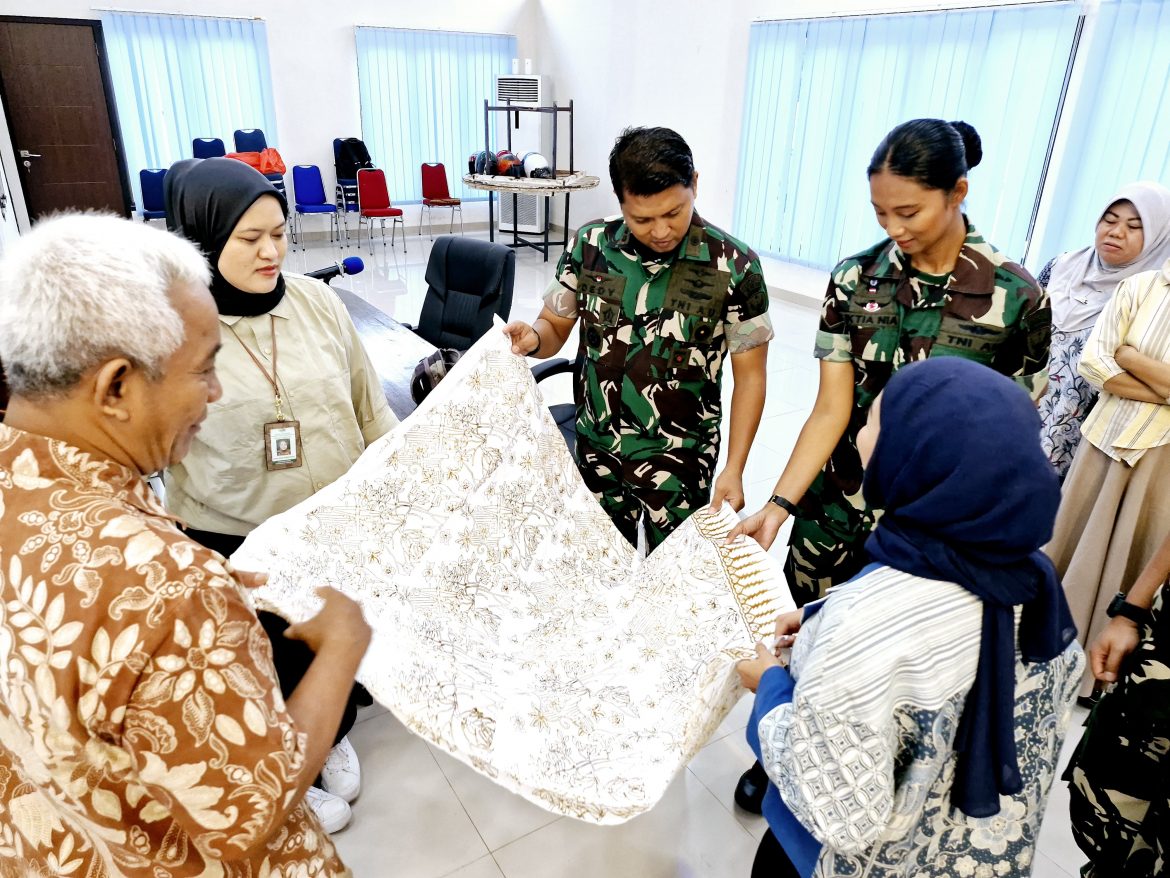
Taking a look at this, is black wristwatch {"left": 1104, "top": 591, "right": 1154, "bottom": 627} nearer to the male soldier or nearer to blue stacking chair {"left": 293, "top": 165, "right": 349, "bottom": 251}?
the male soldier

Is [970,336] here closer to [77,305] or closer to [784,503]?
[784,503]

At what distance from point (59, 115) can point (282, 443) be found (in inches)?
332

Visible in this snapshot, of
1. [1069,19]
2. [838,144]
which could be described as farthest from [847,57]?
[1069,19]

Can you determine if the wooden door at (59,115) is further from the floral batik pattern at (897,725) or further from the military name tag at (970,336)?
the floral batik pattern at (897,725)

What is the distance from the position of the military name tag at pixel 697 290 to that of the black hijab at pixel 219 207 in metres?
0.90

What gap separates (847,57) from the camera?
19.6ft

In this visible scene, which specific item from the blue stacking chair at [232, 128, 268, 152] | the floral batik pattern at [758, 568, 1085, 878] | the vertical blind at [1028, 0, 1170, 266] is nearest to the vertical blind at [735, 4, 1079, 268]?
the vertical blind at [1028, 0, 1170, 266]

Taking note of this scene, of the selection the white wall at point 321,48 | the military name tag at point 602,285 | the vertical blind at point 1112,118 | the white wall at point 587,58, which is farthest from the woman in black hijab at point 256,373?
the white wall at point 321,48

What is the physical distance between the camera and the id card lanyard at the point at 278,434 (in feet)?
5.28

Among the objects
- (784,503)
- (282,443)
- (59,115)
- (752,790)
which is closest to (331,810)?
(282,443)

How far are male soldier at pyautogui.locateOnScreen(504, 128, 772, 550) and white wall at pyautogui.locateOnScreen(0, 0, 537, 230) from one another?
8.10 metres

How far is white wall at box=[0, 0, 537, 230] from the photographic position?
8156 millimetres

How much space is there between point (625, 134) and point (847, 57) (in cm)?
538

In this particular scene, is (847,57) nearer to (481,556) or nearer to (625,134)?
(625,134)
